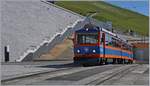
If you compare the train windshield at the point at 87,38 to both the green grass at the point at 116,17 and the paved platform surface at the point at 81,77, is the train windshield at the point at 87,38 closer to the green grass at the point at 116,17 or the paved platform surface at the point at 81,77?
the paved platform surface at the point at 81,77

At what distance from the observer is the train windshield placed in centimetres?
4088

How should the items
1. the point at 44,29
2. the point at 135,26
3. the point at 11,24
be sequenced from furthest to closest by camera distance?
the point at 135,26
the point at 44,29
the point at 11,24

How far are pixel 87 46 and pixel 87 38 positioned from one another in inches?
36.3

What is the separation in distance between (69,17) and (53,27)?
8.31 meters

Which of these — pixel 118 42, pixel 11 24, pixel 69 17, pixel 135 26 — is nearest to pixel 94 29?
pixel 118 42

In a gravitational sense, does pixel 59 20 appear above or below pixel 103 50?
above

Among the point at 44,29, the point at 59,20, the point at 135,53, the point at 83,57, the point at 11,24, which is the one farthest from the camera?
the point at 135,53

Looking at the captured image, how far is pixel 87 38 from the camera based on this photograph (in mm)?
41281

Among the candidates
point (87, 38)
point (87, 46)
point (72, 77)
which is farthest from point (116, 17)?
point (72, 77)

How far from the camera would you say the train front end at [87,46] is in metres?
40.5

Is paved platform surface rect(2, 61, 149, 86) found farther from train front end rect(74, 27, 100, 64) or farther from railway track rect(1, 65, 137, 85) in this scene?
train front end rect(74, 27, 100, 64)

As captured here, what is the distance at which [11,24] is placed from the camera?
72500 mm

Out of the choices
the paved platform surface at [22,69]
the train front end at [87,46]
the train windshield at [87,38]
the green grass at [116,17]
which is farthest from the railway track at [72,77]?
the green grass at [116,17]

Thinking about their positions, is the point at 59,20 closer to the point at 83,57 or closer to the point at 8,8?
the point at 8,8
